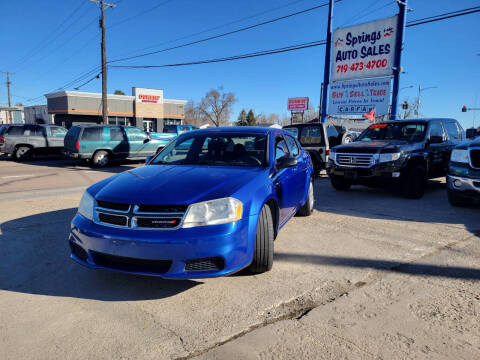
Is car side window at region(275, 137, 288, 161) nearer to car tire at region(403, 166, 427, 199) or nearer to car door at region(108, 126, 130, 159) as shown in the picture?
car tire at region(403, 166, 427, 199)

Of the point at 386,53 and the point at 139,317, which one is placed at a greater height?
the point at 386,53

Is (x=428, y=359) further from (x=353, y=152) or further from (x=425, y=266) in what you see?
(x=353, y=152)

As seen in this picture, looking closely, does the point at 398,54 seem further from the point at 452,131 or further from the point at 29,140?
the point at 29,140

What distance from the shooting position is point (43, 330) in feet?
8.41

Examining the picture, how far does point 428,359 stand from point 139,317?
2.09 meters

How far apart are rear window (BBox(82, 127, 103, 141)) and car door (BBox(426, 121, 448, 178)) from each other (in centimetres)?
1160

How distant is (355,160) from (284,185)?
13.7 ft

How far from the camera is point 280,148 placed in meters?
4.60

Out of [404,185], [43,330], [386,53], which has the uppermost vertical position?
[386,53]

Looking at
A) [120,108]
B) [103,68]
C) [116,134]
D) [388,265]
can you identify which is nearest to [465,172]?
[388,265]

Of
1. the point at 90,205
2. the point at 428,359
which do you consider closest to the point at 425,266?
the point at 428,359

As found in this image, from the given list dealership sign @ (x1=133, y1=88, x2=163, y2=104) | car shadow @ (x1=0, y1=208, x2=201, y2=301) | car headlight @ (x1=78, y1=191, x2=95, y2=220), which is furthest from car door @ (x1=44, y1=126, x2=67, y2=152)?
dealership sign @ (x1=133, y1=88, x2=163, y2=104)

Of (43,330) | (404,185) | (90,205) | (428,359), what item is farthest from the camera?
(404,185)

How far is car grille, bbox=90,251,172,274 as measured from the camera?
2.81 m
